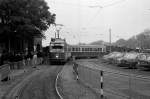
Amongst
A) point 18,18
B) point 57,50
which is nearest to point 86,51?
point 57,50

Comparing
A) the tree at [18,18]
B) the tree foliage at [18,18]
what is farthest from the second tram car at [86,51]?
the tree foliage at [18,18]

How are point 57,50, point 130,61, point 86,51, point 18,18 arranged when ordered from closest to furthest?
1. point 130,61
2. point 18,18
3. point 57,50
4. point 86,51

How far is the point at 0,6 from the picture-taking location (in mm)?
41344

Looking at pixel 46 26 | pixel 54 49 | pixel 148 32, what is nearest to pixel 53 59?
pixel 54 49

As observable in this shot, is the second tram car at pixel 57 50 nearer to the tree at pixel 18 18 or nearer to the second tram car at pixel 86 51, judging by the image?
the tree at pixel 18 18

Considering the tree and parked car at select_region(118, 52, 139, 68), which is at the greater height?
the tree

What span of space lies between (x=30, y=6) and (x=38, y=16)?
2.91 meters

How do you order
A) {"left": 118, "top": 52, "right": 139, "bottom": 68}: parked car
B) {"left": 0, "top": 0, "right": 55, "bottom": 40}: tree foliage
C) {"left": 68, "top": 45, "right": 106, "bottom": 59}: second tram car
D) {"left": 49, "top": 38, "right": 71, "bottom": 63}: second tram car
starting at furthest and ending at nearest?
{"left": 68, "top": 45, "right": 106, "bottom": 59}: second tram car < {"left": 49, "top": 38, "right": 71, "bottom": 63}: second tram car < {"left": 0, "top": 0, "right": 55, "bottom": 40}: tree foliage < {"left": 118, "top": 52, "right": 139, "bottom": 68}: parked car

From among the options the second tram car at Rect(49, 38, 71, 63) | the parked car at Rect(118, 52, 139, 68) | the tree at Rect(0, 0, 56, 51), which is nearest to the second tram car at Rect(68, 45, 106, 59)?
the tree at Rect(0, 0, 56, 51)

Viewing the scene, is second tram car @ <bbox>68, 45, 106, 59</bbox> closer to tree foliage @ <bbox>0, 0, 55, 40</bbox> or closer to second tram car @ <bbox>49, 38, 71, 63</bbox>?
tree foliage @ <bbox>0, 0, 55, 40</bbox>

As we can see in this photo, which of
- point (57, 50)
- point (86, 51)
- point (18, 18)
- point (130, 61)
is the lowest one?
point (130, 61)

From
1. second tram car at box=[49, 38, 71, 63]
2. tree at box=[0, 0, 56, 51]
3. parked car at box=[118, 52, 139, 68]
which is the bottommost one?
parked car at box=[118, 52, 139, 68]

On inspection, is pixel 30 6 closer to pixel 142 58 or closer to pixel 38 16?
pixel 38 16

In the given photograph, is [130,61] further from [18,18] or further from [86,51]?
[86,51]
